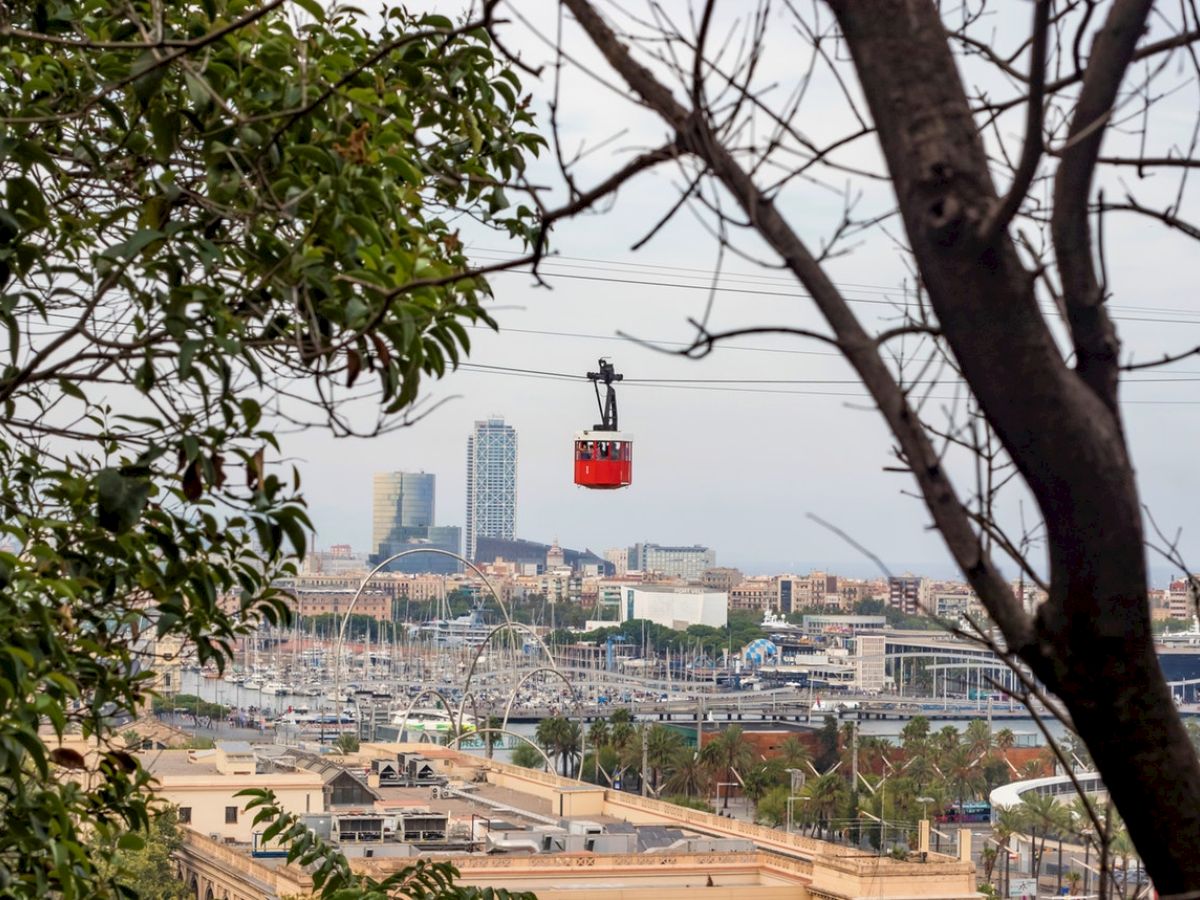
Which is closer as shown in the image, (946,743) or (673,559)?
(946,743)

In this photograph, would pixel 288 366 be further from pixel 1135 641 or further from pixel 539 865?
pixel 539 865

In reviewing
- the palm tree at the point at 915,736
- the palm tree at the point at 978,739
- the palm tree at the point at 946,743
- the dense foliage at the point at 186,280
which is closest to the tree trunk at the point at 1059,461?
the dense foliage at the point at 186,280

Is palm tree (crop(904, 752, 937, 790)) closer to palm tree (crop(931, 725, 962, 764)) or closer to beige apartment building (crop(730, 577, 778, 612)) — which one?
palm tree (crop(931, 725, 962, 764))

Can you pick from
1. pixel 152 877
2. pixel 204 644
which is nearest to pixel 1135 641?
pixel 204 644

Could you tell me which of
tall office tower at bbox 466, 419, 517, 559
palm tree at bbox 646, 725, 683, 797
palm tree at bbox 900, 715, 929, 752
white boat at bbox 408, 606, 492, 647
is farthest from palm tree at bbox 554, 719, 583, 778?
tall office tower at bbox 466, 419, 517, 559

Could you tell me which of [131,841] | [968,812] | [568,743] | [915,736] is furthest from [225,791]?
[131,841]

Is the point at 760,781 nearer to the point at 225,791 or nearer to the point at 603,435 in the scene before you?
the point at 225,791

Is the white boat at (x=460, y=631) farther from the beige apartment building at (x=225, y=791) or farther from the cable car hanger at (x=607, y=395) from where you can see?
the cable car hanger at (x=607, y=395)

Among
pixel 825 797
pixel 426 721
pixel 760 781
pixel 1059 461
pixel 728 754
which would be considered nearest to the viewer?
pixel 1059 461
